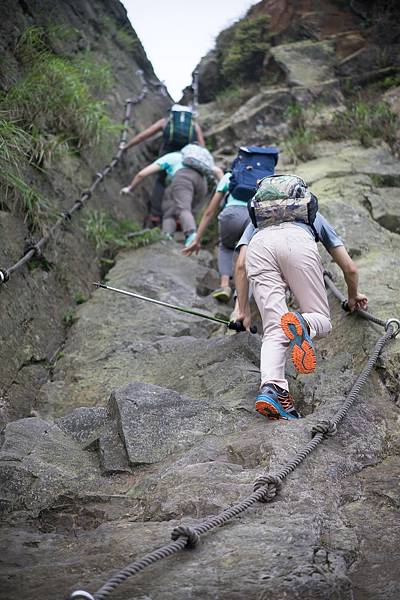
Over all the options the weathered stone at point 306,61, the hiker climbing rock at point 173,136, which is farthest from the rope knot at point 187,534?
the weathered stone at point 306,61

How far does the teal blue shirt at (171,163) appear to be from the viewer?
8.48 meters

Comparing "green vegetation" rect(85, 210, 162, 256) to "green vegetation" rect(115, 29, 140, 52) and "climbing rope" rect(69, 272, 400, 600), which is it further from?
"green vegetation" rect(115, 29, 140, 52)

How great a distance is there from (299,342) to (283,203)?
1.14 m

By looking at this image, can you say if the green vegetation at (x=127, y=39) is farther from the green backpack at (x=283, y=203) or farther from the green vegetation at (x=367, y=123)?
the green backpack at (x=283, y=203)

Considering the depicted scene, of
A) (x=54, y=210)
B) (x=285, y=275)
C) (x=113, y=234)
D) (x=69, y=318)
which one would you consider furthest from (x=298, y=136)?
(x=285, y=275)

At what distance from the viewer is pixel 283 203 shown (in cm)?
434

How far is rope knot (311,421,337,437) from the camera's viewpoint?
11.3ft

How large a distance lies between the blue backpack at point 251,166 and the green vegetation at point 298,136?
13.4 feet

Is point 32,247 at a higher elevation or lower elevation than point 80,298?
higher

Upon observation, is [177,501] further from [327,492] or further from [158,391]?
[158,391]

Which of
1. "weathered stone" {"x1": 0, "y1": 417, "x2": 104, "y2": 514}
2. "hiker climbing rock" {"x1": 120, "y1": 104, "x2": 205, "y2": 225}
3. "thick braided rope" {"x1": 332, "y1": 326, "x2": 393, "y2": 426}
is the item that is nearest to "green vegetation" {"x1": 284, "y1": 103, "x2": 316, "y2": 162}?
"hiker climbing rock" {"x1": 120, "y1": 104, "x2": 205, "y2": 225}

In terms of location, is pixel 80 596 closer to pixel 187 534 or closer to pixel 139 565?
pixel 139 565

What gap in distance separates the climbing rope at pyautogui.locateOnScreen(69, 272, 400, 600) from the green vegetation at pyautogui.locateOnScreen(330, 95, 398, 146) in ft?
19.8

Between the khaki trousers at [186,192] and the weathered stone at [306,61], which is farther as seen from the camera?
the weathered stone at [306,61]
